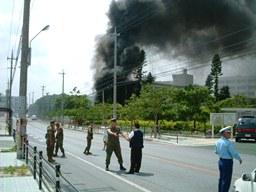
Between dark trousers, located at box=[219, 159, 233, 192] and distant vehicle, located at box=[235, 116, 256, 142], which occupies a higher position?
distant vehicle, located at box=[235, 116, 256, 142]

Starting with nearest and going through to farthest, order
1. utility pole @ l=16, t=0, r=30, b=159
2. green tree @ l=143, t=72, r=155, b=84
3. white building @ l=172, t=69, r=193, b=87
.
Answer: utility pole @ l=16, t=0, r=30, b=159, green tree @ l=143, t=72, r=155, b=84, white building @ l=172, t=69, r=193, b=87

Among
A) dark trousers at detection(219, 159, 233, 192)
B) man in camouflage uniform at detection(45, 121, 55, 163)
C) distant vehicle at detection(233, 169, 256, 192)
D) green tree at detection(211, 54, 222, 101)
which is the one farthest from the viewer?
green tree at detection(211, 54, 222, 101)

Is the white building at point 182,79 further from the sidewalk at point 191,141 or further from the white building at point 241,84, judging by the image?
the sidewalk at point 191,141

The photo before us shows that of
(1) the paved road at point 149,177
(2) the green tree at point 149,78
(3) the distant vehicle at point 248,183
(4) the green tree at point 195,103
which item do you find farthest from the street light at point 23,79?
(2) the green tree at point 149,78

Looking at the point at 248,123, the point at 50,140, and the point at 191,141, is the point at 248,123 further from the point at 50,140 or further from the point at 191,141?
the point at 50,140

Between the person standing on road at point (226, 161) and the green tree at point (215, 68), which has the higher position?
the green tree at point (215, 68)

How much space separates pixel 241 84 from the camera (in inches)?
5984

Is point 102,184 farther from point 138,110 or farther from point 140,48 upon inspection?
point 140,48

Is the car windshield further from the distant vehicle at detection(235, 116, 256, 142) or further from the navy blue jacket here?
the navy blue jacket

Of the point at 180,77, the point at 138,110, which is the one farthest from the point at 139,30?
the point at 138,110

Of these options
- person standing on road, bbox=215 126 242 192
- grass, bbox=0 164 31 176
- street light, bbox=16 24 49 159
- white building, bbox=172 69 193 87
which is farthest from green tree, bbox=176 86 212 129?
white building, bbox=172 69 193 87

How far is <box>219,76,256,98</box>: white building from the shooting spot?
5738 inches

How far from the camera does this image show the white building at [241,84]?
478 ft

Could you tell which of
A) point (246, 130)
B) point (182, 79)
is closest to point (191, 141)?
point (246, 130)
